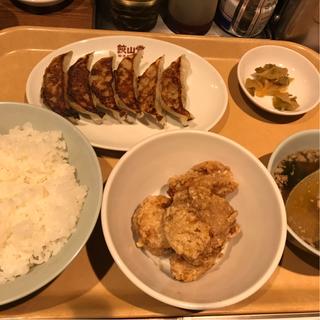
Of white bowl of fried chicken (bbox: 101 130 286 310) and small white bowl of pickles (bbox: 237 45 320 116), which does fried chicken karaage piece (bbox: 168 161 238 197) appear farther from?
small white bowl of pickles (bbox: 237 45 320 116)

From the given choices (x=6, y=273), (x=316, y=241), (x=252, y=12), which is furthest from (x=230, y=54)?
(x=6, y=273)

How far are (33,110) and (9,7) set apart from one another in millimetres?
973

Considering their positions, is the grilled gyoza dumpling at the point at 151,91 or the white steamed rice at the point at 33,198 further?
the grilled gyoza dumpling at the point at 151,91

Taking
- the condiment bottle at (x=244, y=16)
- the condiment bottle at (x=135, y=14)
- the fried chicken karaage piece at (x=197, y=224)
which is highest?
the condiment bottle at (x=244, y=16)

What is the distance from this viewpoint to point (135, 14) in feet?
6.52

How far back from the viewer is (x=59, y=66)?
5.43 ft

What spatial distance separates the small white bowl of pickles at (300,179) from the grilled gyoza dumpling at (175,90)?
427mm

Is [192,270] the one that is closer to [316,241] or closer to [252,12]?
[316,241]

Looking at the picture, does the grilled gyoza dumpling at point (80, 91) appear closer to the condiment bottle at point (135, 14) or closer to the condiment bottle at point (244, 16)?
the condiment bottle at point (135, 14)

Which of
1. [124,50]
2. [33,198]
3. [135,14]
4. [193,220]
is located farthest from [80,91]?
[193,220]

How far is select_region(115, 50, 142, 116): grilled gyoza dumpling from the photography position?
5.27 ft

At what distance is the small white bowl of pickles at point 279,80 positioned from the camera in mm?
1792

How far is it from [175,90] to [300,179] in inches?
25.2

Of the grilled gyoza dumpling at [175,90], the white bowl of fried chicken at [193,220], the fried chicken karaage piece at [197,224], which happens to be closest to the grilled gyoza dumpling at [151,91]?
the grilled gyoza dumpling at [175,90]
